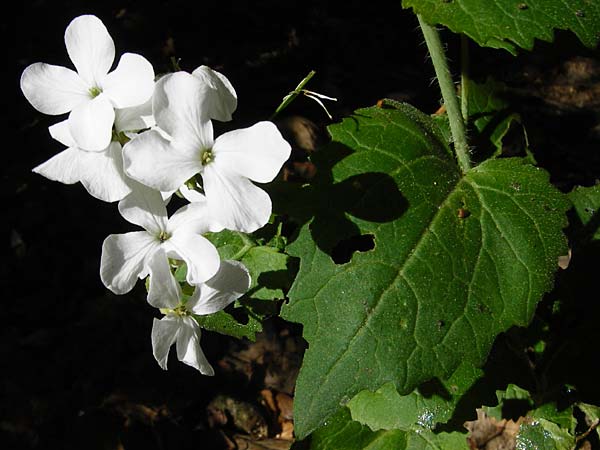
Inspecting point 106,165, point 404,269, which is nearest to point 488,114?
point 404,269

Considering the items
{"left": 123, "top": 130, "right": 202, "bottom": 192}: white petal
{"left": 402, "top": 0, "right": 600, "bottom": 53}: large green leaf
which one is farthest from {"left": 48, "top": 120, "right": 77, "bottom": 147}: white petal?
{"left": 402, "top": 0, "right": 600, "bottom": 53}: large green leaf

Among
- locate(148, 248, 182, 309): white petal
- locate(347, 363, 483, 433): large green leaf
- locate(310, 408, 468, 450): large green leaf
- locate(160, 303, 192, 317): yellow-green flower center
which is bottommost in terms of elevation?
locate(310, 408, 468, 450): large green leaf

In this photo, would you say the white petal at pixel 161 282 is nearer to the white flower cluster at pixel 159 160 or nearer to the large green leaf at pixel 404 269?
the white flower cluster at pixel 159 160

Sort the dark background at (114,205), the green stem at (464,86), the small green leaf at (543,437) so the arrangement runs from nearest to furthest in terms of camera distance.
Result: 1. the green stem at (464,86)
2. the small green leaf at (543,437)
3. the dark background at (114,205)

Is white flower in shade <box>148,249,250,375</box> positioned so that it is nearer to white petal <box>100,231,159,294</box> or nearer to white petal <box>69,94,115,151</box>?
white petal <box>100,231,159,294</box>

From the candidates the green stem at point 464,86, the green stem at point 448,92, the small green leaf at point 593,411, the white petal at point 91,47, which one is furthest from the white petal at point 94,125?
the small green leaf at point 593,411

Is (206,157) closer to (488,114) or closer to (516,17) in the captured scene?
(516,17)
